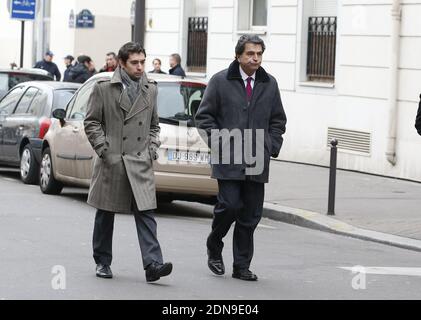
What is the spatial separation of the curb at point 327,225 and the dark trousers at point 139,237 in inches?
149

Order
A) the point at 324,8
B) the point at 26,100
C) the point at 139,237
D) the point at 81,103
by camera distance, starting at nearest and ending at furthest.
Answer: the point at 139,237 < the point at 81,103 < the point at 26,100 < the point at 324,8

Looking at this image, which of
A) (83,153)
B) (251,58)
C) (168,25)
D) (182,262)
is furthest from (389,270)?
(168,25)

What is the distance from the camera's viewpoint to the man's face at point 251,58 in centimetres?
960

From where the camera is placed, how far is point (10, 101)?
18.6 meters

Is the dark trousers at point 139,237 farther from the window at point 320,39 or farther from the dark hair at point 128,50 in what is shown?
the window at point 320,39

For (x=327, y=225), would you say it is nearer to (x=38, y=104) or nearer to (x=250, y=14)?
(x=38, y=104)

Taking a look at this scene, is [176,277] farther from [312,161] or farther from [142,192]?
[312,161]

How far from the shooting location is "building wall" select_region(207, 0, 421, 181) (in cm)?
1836

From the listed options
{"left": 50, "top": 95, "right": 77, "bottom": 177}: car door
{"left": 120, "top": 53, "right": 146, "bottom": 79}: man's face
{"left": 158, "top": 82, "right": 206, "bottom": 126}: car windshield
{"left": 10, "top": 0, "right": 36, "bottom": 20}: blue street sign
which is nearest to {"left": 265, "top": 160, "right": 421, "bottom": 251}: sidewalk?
{"left": 158, "top": 82, "right": 206, "bottom": 126}: car windshield

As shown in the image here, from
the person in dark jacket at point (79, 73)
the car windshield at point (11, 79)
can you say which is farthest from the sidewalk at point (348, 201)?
the person in dark jacket at point (79, 73)

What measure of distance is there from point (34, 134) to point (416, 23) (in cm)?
597

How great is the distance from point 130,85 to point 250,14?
13802 mm

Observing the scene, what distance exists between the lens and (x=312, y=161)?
2062 centimetres
